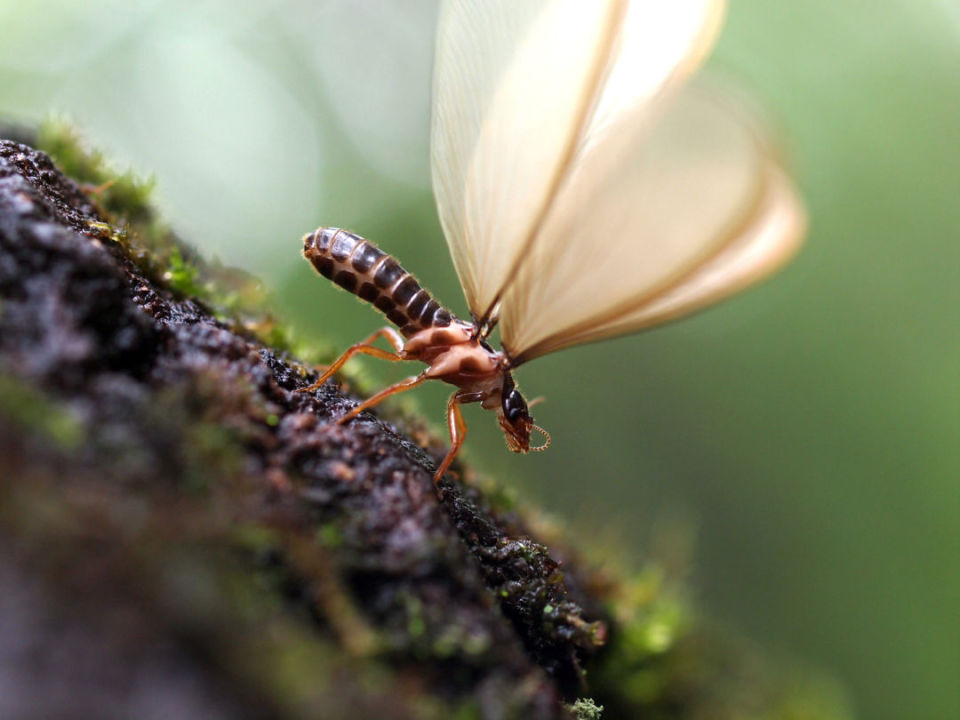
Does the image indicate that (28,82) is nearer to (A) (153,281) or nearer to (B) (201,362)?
(A) (153,281)

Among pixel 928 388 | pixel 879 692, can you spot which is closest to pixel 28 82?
pixel 928 388

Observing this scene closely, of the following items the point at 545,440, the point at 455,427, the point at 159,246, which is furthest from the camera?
the point at 545,440

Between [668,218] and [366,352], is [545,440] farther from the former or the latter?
[668,218]

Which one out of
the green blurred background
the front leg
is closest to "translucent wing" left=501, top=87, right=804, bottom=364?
the front leg

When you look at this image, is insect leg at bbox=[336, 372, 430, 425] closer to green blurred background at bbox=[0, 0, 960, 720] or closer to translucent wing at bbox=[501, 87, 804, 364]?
translucent wing at bbox=[501, 87, 804, 364]

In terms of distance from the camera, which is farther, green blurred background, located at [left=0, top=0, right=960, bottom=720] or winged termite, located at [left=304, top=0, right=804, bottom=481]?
green blurred background, located at [left=0, top=0, right=960, bottom=720]

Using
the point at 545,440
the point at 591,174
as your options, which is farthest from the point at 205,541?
the point at 545,440
